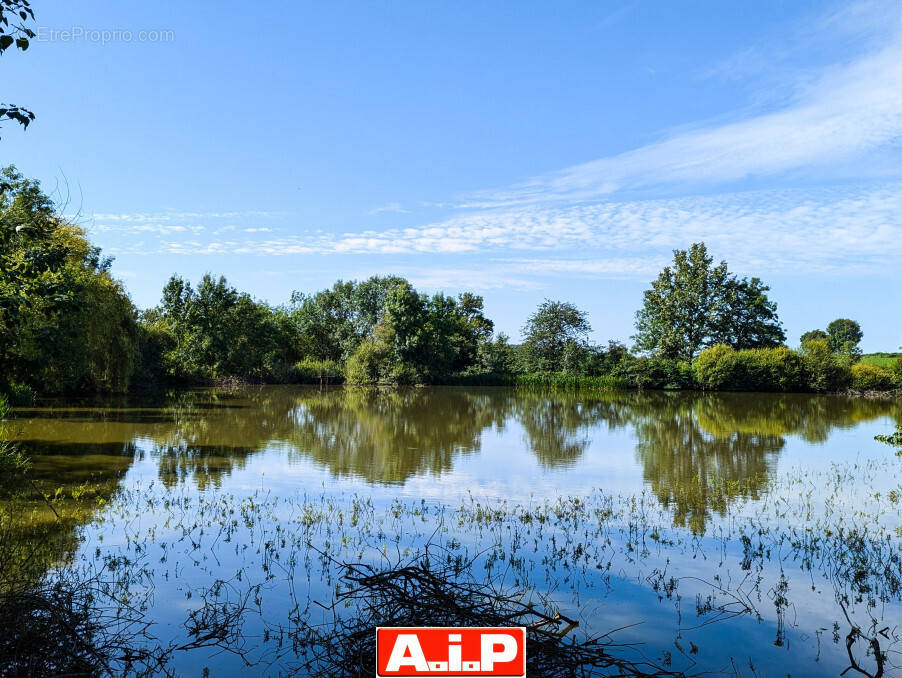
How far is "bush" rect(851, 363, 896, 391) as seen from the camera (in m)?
50.2

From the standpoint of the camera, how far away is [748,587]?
6992 mm

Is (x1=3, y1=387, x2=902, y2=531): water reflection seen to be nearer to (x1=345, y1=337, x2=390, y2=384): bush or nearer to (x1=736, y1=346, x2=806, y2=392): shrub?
(x1=736, y1=346, x2=806, y2=392): shrub

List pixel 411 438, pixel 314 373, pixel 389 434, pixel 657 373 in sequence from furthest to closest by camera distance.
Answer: pixel 314 373 → pixel 657 373 → pixel 389 434 → pixel 411 438

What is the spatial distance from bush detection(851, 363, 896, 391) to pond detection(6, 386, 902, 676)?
118 feet

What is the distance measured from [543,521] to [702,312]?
52976mm

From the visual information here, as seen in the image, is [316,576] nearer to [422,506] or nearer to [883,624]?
[422,506]

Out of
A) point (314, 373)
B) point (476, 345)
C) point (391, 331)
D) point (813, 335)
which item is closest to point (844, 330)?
point (813, 335)

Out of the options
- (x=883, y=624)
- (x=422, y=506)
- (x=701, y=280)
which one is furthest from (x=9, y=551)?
(x=701, y=280)

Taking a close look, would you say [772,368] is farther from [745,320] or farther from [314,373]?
[314,373]

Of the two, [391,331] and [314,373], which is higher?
[391,331]

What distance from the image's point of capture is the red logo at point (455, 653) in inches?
124

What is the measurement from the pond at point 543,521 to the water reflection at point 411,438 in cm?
13

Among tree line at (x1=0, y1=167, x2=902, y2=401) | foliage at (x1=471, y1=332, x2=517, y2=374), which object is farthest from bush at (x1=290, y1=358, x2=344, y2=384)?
foliage at (x1=471, y1=332, x2=517, y2=374)

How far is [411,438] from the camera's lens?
1967 cm
